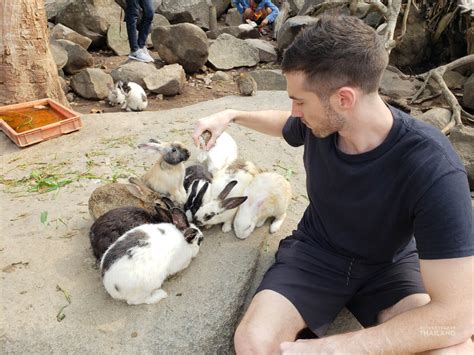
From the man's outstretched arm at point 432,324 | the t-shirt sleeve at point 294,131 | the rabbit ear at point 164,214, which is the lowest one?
the rabbit ear at point 164,214

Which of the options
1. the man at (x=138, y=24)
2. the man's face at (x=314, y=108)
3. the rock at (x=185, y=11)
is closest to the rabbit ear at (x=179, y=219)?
the man's face at (x=314, y=108)

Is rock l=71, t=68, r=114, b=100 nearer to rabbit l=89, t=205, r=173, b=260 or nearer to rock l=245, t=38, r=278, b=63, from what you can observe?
rock l=245, t=38, r=278, b=63

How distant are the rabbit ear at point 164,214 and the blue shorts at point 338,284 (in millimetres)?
932

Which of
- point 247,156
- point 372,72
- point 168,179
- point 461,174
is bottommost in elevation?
point 247,156

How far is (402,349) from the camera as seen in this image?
6.46 ft

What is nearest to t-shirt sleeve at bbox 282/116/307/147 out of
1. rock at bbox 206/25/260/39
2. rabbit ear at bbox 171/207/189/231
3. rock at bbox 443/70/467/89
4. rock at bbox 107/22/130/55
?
rabbit ear at bbox 171/207/189/231

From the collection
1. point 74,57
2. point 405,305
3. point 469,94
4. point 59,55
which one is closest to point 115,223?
point 405,305

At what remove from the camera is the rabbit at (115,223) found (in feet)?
9.78

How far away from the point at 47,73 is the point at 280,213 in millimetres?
3921

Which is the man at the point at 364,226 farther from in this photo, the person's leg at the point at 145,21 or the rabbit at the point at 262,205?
the person's leg at the point at 145,21

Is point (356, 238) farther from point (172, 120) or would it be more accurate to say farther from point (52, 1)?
point (52, 1)

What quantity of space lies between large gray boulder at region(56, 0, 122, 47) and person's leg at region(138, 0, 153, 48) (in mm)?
1567

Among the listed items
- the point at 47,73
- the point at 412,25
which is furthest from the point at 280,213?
the point at 412,25

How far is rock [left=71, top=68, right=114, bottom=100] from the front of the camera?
797cm
